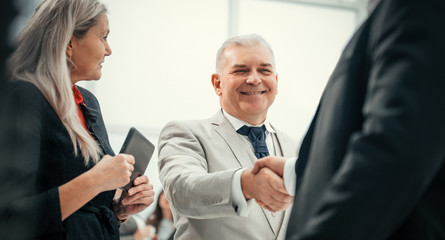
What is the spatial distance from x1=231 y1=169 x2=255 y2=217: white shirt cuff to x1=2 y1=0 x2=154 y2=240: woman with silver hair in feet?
1.13

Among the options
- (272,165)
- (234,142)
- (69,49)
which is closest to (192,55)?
(234,142)

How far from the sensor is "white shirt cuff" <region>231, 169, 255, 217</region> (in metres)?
1.67

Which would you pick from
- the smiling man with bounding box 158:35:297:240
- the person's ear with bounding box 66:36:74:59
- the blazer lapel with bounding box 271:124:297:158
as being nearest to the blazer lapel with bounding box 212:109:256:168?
the smiling man with bounding box 158:35:297:240

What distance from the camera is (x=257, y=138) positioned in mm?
2295

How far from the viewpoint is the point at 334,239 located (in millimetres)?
772

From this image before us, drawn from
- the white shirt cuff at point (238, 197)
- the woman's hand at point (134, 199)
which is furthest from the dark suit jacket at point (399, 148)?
the woman's hand at point (134, 199)

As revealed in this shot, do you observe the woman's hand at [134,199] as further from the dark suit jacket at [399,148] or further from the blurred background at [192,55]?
the blurred background at [192,55]

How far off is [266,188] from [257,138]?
716mm

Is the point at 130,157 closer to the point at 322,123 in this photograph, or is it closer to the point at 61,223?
the point at 61,223

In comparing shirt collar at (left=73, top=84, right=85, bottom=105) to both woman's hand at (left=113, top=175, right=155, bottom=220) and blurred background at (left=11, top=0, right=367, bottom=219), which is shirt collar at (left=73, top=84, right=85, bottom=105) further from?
blurred background at (left=11, top=0, right=367, bottom=219)

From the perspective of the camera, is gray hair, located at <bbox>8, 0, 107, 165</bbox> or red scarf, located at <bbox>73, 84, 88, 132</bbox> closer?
gray hair, located at <bbox>8, 0, 107, 165</bbox>

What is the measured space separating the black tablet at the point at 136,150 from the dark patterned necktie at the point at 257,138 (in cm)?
52

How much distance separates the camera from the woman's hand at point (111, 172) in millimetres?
1548

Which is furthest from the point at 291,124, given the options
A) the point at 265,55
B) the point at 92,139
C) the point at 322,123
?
the point at 322,123
